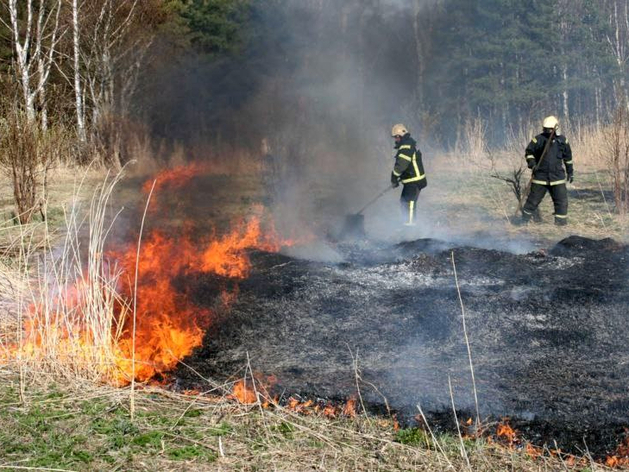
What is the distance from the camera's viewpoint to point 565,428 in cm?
444

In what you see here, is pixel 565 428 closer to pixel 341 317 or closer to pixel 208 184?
pixel 341 317

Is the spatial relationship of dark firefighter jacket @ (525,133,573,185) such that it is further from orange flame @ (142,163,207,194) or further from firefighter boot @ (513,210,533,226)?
orange flame @ (142,163,207,194)

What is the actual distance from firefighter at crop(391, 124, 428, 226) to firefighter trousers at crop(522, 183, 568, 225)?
169 cm

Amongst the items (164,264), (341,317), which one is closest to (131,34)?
(164,264)

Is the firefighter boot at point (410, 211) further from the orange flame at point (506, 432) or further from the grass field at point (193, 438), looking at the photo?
the grass field at point (193, 438)

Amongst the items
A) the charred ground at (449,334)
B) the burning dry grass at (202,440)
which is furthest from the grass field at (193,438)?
the charred ground at (449,334)

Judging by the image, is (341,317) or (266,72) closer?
(341,317)

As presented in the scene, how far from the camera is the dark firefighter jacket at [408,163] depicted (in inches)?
409

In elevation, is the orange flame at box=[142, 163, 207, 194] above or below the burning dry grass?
above

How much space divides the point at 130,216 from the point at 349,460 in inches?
333

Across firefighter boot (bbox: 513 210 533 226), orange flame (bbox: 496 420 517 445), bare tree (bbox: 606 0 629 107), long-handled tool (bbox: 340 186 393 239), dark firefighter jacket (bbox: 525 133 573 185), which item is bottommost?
orange flame (bbox: 496 420 517 445)

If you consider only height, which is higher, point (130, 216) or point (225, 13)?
point (225, 13)

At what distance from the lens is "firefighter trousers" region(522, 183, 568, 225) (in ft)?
34.4

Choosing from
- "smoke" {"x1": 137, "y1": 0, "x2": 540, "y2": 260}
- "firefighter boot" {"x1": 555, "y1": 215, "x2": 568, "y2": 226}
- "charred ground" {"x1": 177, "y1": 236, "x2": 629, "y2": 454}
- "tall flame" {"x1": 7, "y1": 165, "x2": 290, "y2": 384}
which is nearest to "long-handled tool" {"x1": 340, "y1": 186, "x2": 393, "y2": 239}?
"tall flame" {"x1": 7, "y1": 165, "x2": 290, "y2": 384}
